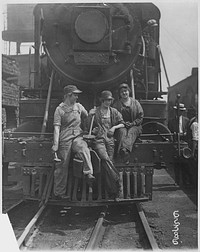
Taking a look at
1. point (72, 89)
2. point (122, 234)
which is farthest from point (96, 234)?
point (72, 89)

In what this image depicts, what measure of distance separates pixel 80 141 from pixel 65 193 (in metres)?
0.69

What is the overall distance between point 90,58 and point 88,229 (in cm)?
Answer: 216

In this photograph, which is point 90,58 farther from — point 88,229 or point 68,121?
point 88,229

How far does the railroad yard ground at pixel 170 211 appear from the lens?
151 inches

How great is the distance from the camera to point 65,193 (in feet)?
14.8

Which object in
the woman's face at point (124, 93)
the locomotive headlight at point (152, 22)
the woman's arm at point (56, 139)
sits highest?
the locomotive headlight at point (152, 22)

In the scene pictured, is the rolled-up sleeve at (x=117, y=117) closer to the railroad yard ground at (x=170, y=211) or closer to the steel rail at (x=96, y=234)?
the steel rail at (x=96, y=234)

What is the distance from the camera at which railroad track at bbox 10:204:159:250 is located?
3756 millimetres

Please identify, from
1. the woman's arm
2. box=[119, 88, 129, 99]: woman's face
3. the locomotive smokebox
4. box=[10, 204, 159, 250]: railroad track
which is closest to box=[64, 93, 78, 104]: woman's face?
the woman's arm

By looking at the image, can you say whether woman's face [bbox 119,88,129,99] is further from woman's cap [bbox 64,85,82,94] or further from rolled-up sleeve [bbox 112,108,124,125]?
woman's cap [bbox 64,85,82,94]

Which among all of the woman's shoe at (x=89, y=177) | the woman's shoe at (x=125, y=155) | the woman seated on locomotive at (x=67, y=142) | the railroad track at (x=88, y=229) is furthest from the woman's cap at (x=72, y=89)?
the railroad track at (x=88, y=229)

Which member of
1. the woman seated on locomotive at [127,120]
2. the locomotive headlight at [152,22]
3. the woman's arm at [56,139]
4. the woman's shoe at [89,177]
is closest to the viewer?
the woman's shoe at [89,177]

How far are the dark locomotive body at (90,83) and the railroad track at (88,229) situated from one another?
25 cm

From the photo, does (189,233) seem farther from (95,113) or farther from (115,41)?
(115,41)
